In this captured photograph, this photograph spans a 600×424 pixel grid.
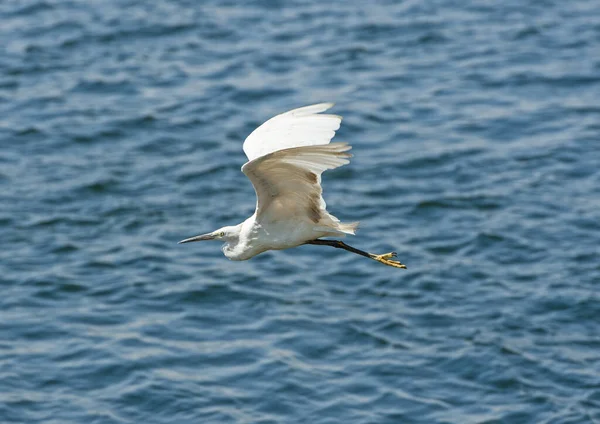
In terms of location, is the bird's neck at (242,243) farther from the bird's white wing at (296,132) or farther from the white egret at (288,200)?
the bird's white wing at (296,132)


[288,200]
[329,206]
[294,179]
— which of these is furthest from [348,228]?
[329,206]

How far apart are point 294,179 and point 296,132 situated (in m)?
0.70

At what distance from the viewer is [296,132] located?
27.7 ft

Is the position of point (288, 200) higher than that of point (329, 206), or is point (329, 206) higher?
point (329, 206)

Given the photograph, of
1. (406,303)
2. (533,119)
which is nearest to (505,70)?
(533,119)

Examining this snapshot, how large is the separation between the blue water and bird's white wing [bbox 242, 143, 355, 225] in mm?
3433

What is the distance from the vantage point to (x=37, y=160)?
15734mm

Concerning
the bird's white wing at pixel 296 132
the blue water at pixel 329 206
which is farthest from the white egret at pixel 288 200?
the blue water at pixel 329 206

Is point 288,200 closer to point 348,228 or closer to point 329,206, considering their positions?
point 348,228

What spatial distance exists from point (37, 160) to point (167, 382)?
5.28 metres

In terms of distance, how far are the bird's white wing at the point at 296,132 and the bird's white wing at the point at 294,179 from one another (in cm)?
37

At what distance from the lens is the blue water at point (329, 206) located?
38.0 ft

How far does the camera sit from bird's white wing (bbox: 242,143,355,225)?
7.09 metres

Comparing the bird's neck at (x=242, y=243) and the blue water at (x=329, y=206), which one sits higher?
the blue water at (x=329, y=206)
